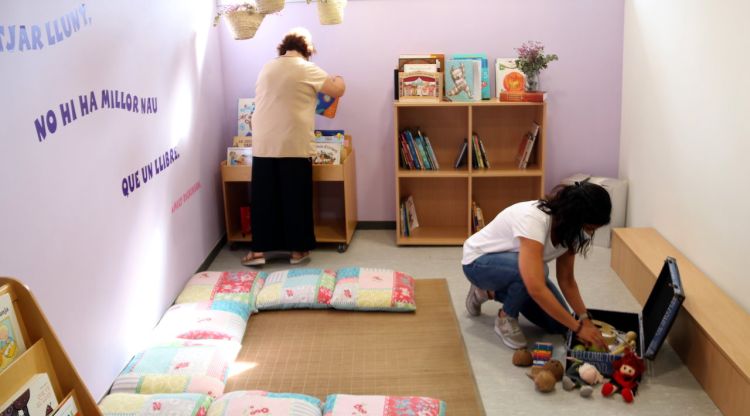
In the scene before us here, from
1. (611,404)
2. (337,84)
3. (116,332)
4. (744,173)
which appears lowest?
(611,404)

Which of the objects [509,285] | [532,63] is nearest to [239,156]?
[532,63]

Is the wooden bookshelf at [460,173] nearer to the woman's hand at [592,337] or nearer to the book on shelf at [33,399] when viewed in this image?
the woman's hand at [592,337]

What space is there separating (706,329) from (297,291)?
202cm

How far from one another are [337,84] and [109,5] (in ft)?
5.52

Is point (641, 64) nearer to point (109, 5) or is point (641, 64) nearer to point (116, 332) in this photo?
point (109, 5)

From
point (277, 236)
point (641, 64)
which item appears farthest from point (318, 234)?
point (641, 64)

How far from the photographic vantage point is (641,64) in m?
4.34

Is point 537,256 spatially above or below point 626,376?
above

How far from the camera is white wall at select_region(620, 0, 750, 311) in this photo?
10.0 feet

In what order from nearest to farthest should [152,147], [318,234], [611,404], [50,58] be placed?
[50,58]
[611,404]
[152,147]
[318,234]

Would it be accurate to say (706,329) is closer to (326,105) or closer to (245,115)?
(326,105)

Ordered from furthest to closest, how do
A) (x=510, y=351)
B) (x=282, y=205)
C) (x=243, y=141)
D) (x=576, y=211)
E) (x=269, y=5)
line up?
1. (x=243, y=141)
2. (x=282, y=205)
3. (x=269, y=5)
4. (x=510, y=351)
5. (x=576, y=211)

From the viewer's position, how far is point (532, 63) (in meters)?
4.47

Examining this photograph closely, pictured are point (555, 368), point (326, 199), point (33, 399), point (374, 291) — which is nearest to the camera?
point (33, 399)
